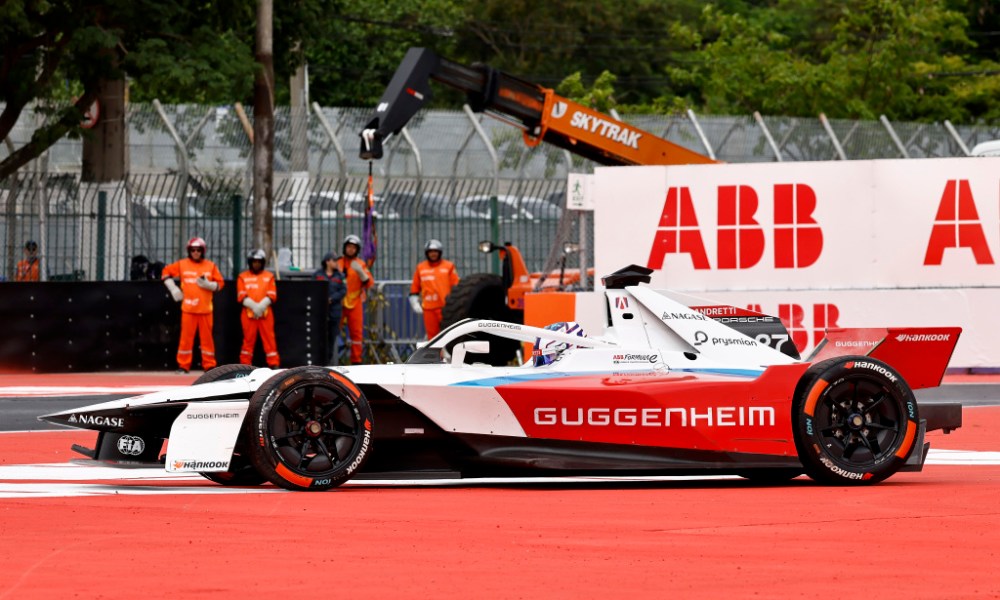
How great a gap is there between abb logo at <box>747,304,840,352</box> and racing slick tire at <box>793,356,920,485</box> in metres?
10.9

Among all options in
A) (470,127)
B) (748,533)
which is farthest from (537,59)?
(748,533)

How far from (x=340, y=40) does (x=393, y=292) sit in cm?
3636

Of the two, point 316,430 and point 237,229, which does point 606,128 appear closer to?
point 237,229

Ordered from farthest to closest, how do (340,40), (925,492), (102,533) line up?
(340,40)
(925,492)
(102,533)

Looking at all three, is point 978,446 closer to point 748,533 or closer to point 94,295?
point 748,533

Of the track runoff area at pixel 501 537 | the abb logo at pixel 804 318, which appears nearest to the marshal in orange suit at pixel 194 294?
the abb logo at pixel 804 318

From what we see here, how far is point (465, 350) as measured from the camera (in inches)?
390

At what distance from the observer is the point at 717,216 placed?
20781 mm

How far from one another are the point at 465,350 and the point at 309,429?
1.23m

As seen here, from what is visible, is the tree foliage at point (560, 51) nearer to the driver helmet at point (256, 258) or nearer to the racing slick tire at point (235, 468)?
the driver helmet at point (256, 258)

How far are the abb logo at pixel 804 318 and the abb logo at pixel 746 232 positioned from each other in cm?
52

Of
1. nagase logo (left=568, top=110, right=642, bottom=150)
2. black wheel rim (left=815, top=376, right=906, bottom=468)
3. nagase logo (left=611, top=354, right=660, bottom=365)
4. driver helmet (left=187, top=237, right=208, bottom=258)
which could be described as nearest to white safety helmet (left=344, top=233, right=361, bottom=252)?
driver helmet (left=187, top=237, right=208, bottom=258)

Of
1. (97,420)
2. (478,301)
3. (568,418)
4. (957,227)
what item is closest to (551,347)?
(568,418)

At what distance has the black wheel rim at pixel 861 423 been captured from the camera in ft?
31.4
